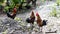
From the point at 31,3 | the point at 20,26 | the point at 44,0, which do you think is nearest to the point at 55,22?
the point at 20,26

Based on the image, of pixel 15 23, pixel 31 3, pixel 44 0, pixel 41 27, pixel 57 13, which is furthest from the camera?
pixel 44 0

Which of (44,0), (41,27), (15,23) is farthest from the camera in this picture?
(44,0)

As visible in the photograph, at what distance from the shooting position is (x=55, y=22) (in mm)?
6211

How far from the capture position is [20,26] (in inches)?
231

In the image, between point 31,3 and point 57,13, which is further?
point 31,3

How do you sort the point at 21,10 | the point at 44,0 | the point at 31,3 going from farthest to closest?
the point at 44,0 → the point at 31,3 → the point at 21,10

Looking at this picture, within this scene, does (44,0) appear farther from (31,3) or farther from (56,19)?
(56,19)

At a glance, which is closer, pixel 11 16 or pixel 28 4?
pixel 11 16

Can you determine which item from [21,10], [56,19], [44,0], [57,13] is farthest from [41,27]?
[44,0]

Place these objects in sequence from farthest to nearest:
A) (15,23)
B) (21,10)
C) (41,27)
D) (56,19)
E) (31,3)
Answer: (31,3) < (21,10) < (56,19) < (15,23) < (41,27)

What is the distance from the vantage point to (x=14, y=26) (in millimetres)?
5844

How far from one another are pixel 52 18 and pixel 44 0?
3.96 m

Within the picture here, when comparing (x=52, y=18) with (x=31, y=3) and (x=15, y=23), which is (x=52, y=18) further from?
(x=31, y=3)

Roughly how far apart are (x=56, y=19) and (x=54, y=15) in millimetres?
441
